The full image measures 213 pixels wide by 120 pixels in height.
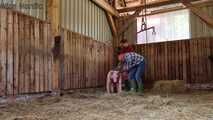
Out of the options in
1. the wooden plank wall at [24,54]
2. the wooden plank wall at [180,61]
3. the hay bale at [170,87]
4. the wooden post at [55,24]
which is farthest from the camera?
the wooden plank wall at [180,61]

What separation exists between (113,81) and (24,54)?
8.75 feet

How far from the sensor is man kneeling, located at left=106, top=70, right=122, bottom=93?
6779 mm

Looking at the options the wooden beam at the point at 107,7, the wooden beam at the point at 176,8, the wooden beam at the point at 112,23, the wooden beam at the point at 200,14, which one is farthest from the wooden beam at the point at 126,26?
the wooden beam at the point at 200,14

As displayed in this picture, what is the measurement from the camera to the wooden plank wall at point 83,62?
6404 mm

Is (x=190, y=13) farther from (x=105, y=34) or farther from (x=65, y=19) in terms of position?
(x=65, y=19)

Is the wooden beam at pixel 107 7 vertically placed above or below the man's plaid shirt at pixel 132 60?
above

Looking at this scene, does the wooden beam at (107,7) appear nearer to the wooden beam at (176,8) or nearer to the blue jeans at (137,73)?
the wooden beam at (176,8)

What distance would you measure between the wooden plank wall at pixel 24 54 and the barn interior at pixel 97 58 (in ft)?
0.05

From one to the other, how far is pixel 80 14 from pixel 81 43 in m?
0.84

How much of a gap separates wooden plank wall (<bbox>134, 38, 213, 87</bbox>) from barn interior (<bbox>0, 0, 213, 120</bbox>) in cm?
3

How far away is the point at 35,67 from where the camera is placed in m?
5.21

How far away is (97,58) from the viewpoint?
8.02m

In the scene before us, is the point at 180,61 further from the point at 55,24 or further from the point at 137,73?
the point at 55,24

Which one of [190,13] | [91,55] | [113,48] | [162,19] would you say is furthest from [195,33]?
[91,55]
